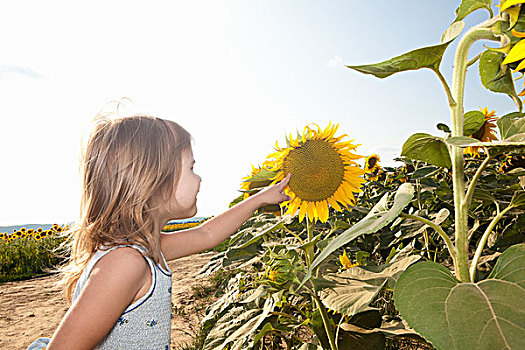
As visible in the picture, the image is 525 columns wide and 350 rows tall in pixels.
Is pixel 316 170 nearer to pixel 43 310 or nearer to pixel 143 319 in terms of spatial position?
pixel 143 319

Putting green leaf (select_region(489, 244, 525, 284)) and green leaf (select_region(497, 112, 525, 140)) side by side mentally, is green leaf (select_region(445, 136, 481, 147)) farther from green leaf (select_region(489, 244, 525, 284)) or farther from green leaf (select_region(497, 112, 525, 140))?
green leaf (select_region(497, 112, 525, 140))

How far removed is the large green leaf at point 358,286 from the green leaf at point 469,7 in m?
0.67

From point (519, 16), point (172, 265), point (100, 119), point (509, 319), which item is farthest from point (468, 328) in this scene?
point (172, 265)

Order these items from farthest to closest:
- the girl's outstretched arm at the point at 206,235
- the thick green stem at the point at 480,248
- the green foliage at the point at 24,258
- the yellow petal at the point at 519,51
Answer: the green foliage at the point at 24,258 → the girl's outstretched arm at the point at 206,235 → the thick green stem at the point at 480,248 → the yellow petal at the point at 519,51

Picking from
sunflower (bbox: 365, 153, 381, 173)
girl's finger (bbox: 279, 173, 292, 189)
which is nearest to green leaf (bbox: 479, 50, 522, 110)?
girl's finger (bbox: 279, 173, 292, 189)

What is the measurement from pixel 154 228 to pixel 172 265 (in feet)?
21.3

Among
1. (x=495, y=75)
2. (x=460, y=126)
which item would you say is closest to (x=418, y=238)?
(x=495, y=75)

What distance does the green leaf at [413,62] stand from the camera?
0.89 meters

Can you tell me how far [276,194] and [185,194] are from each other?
1.34ft

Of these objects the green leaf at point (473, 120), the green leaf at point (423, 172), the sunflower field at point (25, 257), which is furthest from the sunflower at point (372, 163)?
the sunflower field at point (25, 257)

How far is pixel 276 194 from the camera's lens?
5.15 ft

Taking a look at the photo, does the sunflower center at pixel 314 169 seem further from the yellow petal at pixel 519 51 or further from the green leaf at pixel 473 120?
the yellow petal at pixel 519 51

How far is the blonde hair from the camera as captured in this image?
1567mm

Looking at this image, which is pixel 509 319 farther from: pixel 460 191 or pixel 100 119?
pixel 100 119
